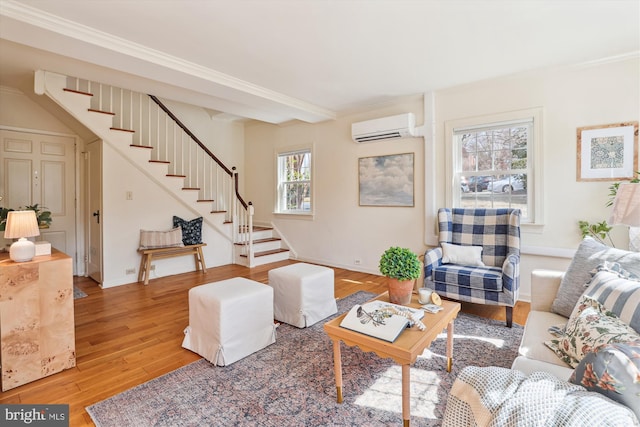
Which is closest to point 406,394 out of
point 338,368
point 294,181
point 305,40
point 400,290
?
point 338,368

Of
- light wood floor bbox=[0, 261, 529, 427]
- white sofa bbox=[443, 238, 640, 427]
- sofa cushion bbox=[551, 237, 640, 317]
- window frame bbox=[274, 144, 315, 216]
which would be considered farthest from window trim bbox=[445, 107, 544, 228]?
window frame bbox=[274, 144, 315, 216]

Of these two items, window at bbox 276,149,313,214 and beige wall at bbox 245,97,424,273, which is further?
window at bbox 276,149,313,214

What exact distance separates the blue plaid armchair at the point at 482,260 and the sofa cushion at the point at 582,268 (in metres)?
0.80

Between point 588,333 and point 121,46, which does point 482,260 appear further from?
point 121,46

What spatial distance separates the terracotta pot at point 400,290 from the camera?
6.71ft

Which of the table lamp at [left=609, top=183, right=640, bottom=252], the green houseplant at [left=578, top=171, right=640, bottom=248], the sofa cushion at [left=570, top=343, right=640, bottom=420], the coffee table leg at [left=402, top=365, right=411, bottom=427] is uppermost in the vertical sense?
the table lamp at [left=609, top=183, right=640, bottom=252]

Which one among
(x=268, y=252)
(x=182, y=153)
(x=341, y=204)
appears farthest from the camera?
(x=268, y=252)

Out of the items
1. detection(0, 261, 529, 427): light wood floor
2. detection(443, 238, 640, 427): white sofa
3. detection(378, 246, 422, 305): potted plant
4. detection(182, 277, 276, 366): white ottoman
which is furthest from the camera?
detection(182, 277, 276, 366): white ottoman

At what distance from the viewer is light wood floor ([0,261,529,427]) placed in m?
1.88

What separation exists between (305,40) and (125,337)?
299 cm

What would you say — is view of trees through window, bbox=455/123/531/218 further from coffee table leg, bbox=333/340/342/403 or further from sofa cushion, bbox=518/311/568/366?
coffee table leg, bbox=333/340/342/403

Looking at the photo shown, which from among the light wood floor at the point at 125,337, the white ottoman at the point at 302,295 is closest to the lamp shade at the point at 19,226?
the light wood floor at the point at 125,337

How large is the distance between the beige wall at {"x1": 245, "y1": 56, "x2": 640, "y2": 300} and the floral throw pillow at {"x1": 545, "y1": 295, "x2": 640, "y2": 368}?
6.99 feet

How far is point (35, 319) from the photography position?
200cm
